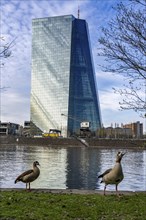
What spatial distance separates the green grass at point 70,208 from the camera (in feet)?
31.7

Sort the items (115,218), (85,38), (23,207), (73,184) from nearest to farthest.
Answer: (115,218), (23,207), (73,184), (85,38)

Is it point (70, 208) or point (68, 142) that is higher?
point (70, 208)

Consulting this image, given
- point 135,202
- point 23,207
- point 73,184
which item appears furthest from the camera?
point 73,184

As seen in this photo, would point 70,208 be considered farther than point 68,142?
No

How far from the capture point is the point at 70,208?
422 inches

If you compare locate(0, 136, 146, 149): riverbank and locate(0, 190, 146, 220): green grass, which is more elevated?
locate(0, 190, 146, 220): green grass

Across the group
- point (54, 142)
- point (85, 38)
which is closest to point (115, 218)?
point (54, 142)

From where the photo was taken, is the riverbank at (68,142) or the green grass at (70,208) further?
the riverbank at (68,142)

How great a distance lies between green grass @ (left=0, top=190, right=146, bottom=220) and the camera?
31.7 ft

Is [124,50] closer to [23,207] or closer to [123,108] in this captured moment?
[123,108]

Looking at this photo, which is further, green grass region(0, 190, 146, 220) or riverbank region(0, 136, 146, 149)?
riverbank region(0, 136, 146, 149)

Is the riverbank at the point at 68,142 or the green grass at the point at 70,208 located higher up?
the green grass at the point at 70,208

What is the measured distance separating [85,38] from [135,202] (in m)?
188

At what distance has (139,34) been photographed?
1369 cm
